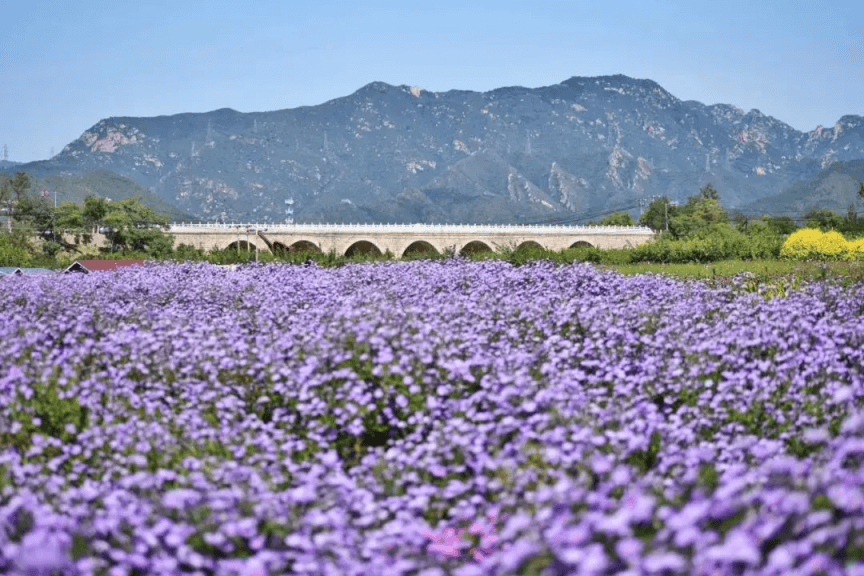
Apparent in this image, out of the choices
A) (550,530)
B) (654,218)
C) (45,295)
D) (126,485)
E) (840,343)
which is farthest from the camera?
(654,218)

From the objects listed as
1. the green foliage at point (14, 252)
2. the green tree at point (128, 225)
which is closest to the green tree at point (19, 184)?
the green tree at point (128, 225)

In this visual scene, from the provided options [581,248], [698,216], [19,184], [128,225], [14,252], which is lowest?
[14,252]

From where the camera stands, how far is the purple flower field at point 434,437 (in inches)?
154

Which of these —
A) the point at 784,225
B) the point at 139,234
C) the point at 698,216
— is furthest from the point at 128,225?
the point at 784,225

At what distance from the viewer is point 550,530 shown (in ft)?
12.8

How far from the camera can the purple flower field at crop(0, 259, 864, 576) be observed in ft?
12.8

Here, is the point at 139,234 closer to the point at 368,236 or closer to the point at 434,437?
the point at 368,236

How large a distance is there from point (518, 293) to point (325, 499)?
9.01m

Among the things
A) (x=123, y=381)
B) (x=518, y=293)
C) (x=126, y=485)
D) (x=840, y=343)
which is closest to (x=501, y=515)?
(x=126, y=485)

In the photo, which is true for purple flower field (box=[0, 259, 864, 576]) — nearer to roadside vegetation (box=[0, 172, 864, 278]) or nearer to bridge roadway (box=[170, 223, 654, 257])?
roadside vegetation (box=[0, 172, 864, 278])

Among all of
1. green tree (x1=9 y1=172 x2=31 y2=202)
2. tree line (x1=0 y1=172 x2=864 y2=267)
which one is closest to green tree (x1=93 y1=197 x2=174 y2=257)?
tree line (x1=0 y1=172 x2=864 y2=267)

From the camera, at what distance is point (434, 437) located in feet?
21.7

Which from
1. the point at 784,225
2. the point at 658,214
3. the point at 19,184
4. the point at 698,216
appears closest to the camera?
the point at 19,184

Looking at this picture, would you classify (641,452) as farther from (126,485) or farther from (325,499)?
(126,485)
